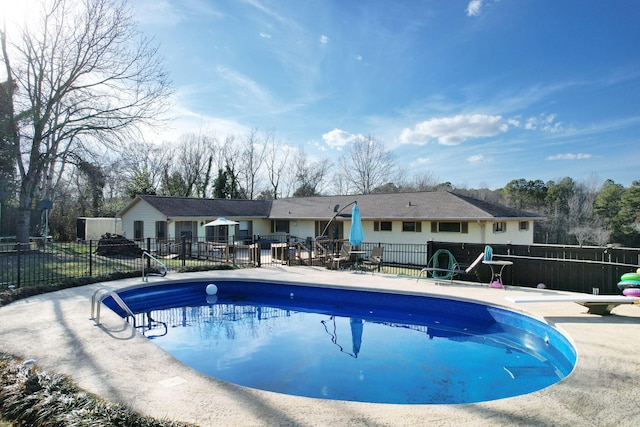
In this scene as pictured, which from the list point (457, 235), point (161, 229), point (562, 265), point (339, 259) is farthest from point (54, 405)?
point (161, 229)

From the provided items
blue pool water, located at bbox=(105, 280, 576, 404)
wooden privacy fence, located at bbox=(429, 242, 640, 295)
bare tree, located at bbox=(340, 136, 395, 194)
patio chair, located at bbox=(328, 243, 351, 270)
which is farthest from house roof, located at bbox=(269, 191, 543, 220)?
bare tree, located at bbox=(340, 136, 395, 194)

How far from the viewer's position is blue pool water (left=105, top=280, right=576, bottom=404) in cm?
570

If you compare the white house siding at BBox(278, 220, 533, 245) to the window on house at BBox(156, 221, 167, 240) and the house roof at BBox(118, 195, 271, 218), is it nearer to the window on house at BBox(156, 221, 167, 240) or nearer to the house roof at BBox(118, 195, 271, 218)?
the house roof at BBox(118, 195, 271, 218)

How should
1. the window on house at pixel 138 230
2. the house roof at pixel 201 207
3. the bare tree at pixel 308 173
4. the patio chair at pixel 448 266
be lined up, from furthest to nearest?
the bare tree at pixel 308 173 → the window on house at pixel 138 230 → the house roof at pixel 201 207 → the patio chair at pixel 448 266

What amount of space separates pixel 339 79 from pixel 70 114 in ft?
48.0

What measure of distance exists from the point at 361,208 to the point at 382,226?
84.2 inches

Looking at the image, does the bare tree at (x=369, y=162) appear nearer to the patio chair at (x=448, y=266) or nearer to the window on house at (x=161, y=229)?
the window on house at (x=161, y=229)


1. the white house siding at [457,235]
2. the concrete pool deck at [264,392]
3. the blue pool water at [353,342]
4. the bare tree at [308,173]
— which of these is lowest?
the blue pool water at [353,342]

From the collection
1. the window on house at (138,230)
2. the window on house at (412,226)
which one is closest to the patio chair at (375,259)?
the window on house at (412,226)

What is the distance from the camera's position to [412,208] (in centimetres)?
2158

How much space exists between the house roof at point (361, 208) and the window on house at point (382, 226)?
63cm

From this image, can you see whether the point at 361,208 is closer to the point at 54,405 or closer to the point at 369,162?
the point at 54,405

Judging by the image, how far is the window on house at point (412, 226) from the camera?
20.9 m

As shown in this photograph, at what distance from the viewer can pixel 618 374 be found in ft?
15.0
